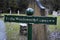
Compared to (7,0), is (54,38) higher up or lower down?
lower down

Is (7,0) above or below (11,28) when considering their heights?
above

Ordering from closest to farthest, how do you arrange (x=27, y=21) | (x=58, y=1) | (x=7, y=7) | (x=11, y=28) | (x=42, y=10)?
(x=27, y=21), (x=42, y=10), (x=11, y=28), (x=58, y=1), (x=7, y=7)

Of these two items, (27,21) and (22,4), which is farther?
(22,4)

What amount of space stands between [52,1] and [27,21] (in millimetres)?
21817

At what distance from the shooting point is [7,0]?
25906 millimetres

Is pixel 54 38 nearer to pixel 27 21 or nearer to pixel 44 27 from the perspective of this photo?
pixel 44 27

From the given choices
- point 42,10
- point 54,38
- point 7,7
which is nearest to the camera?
point 42,10

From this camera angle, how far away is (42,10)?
733 centimetres

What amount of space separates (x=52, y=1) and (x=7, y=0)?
492 centimetres

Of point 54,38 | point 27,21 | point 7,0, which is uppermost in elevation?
point 7,0

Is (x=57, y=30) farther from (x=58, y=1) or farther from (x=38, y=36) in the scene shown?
(x=58, y=1)

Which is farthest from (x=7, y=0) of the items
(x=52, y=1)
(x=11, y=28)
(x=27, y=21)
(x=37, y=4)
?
(x=27, y=21)

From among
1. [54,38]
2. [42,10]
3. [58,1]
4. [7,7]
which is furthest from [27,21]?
[7,7]

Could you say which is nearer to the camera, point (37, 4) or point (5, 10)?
point (37, 4)
